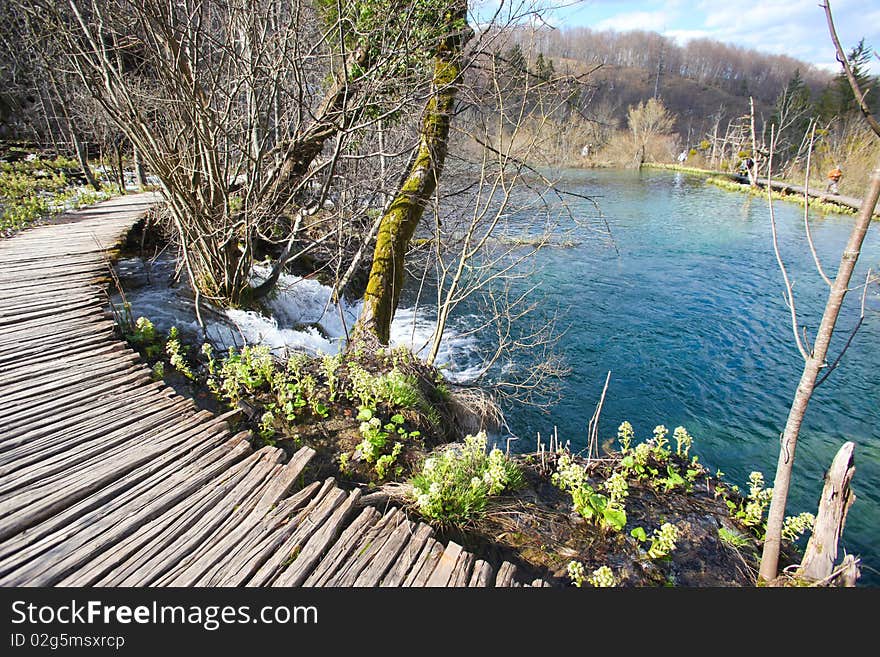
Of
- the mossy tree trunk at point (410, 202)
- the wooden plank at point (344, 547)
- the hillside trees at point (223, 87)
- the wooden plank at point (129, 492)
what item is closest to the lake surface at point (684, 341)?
the mossy tree trunk at point (410, 202)

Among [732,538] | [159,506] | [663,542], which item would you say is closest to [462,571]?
[663,542]

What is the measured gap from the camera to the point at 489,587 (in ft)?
6.70

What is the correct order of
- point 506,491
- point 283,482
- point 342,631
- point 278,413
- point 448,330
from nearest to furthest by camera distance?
point 342,631 → point 283,482 → point 506,491 → point 278,413 → point 448,330

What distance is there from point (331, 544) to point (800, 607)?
213 cm

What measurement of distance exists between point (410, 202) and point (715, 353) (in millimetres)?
6021

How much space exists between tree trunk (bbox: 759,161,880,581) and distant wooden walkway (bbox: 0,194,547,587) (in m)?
1.26

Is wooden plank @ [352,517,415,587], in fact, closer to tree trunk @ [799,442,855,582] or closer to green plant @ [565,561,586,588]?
green plant @ [565,561,586,588]

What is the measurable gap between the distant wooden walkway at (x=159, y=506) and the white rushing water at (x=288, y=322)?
1522mm

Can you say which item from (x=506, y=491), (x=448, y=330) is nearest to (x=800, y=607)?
(x=506, y=491)

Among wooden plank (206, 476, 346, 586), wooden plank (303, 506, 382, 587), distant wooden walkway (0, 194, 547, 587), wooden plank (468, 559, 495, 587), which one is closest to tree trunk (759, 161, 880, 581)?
distant wooden walkway (0, 194, 547, 587)

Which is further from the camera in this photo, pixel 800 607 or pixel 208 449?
pixel 208 449

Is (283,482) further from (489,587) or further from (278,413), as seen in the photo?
(489,587)

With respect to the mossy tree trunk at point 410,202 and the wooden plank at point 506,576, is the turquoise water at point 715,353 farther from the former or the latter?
the wooden plank at point 506,576

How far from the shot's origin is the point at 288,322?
7465mm
